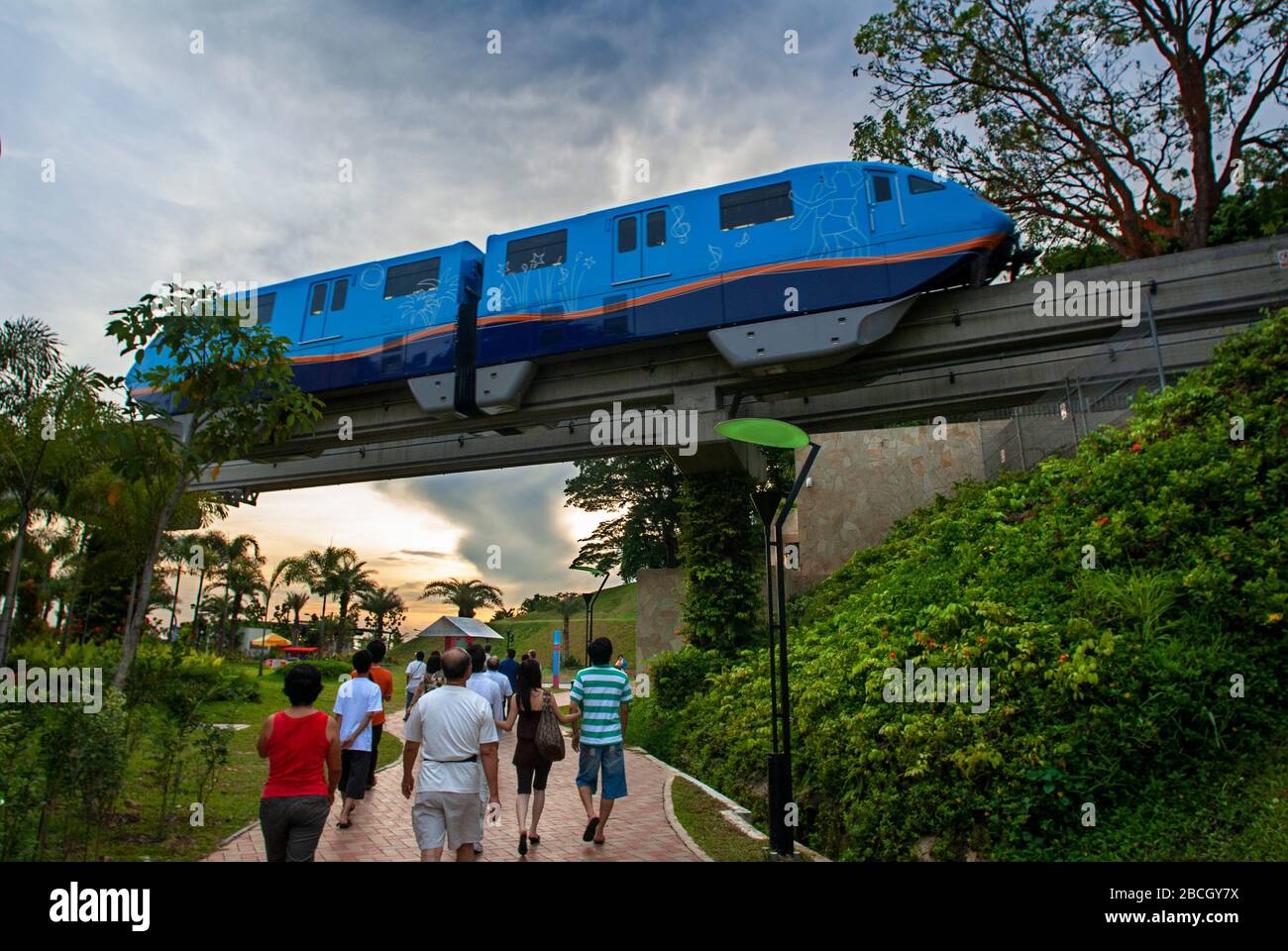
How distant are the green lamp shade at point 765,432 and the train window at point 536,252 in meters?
8.58

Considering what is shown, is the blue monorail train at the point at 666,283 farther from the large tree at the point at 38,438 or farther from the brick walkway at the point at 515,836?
the brick walkway at the point at 515,836

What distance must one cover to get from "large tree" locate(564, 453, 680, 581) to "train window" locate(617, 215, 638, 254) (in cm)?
1133

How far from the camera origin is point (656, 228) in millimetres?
13516

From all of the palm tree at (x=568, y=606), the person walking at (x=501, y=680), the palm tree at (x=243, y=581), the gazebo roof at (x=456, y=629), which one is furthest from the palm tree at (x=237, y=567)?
the person walking at (x=501, y=680)

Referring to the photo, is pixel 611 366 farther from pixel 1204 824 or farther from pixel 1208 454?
pixel 1204 824

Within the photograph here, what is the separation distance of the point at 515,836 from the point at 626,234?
10.2 m

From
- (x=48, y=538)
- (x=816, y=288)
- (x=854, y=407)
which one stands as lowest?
(x=48, y=538)

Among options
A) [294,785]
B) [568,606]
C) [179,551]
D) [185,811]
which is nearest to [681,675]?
[185,811]

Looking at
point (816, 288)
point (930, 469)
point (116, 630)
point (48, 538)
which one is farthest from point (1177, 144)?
point (116, 630)

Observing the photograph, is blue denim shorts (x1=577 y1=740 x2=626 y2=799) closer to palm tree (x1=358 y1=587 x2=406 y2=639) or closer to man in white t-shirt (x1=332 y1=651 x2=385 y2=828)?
man in white t-shirt (x1=332 y1=651 x2=385 y2=828)

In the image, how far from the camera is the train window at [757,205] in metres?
12.8

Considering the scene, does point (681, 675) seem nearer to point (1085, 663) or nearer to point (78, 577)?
point (1085, 663)
